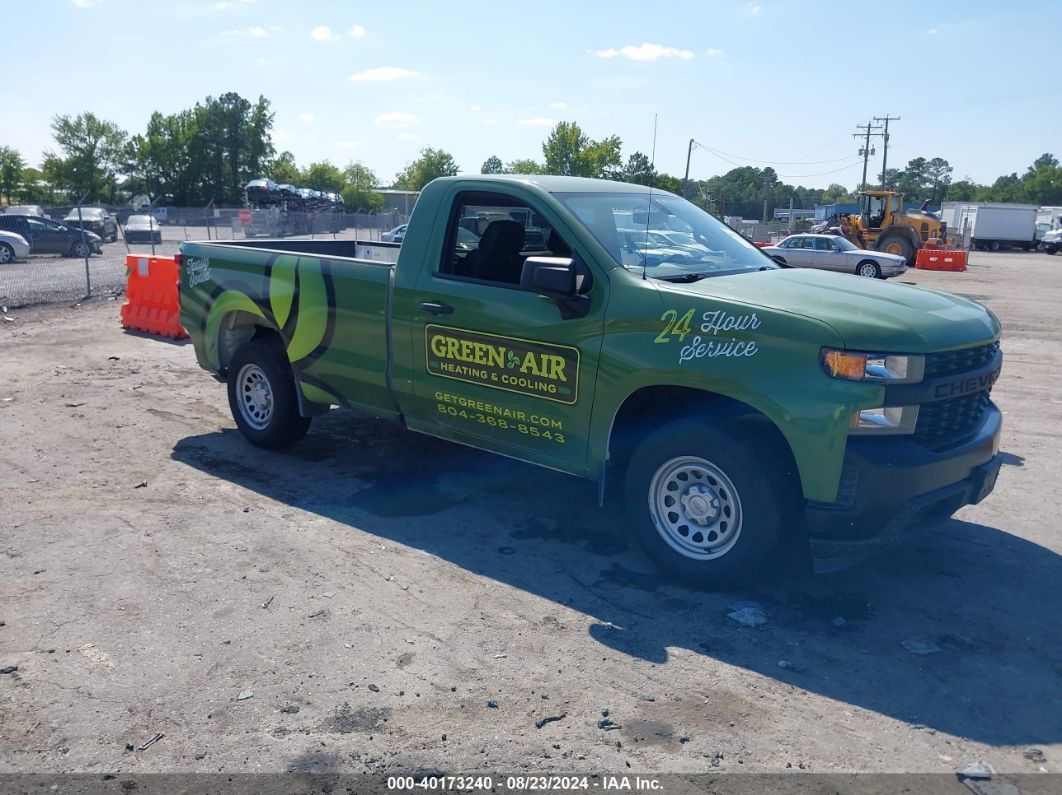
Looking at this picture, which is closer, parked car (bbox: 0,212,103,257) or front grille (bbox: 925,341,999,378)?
front grille (bbox: 925,341,999,378)

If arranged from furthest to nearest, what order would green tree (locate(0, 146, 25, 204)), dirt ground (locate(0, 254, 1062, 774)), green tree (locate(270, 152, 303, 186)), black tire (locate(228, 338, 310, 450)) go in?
green tree (locate(270, 152, 303, 186)) → green tree (locate(0, 146, 25, 204)) → black tire (locate(228, 338, 310, 450)) → dirt ground (locate(0, 254, 1062, 774))

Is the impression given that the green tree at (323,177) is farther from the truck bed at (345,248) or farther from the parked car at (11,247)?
the truck bed at (345,248)

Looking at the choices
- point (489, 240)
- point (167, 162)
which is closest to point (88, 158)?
point (167, 162)

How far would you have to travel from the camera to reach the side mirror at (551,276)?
471cm

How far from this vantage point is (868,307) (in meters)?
4.47

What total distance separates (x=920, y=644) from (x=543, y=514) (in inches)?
96.6

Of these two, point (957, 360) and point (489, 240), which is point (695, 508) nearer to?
point (957, 360)

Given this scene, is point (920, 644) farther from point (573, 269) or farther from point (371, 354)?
point (371, 354)

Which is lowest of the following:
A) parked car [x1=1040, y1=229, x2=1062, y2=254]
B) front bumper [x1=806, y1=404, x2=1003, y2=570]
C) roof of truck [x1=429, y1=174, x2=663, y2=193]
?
front bumper [x1=806, y1=404, x2=1003, y2=570]

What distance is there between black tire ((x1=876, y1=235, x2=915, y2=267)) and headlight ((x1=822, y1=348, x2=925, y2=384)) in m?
34.0

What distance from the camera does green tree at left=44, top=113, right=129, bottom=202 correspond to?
77000 millimetres

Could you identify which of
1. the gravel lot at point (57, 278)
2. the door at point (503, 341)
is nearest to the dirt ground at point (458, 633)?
the door at point (503, 341)

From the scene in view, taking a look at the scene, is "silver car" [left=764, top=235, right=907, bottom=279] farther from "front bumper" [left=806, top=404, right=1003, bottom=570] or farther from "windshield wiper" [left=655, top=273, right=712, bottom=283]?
"front bumper" [left=806, top=404, right=1003, bottom=570]

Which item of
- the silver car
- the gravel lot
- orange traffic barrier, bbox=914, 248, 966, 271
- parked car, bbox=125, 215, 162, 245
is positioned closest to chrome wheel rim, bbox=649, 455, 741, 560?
the gravel lot
